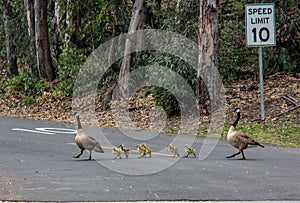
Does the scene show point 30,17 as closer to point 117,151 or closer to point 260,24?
point 260,24

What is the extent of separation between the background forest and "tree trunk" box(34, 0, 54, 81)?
45 mm

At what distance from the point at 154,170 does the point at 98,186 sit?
5.88 ft

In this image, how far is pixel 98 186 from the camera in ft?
33.1

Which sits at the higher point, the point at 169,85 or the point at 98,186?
the point at 169,85

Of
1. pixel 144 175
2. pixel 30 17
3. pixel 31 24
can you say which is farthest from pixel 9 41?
pixel 144 175

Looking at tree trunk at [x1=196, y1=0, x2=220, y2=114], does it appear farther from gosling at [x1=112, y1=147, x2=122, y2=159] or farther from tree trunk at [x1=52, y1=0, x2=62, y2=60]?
tree trunk at [x1=52, y1=0, x2=62, y2=60]

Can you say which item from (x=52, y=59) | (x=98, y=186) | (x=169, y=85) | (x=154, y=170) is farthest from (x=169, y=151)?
(x=52, y=59)

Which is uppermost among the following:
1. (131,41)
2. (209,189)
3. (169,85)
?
(131,41)

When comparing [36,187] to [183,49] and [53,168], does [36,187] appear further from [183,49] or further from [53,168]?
[183,49]

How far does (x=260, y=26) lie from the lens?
60.1 feet

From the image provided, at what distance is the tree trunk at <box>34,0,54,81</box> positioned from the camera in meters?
28.9

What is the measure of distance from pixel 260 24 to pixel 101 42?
11.0m

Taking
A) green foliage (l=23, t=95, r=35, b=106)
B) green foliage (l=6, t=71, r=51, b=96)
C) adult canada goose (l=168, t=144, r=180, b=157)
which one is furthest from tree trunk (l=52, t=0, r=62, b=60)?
adult canada goose (l=168, t=144, r=180, b=157)

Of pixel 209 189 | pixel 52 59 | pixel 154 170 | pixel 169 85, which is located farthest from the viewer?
pixel 52 59
